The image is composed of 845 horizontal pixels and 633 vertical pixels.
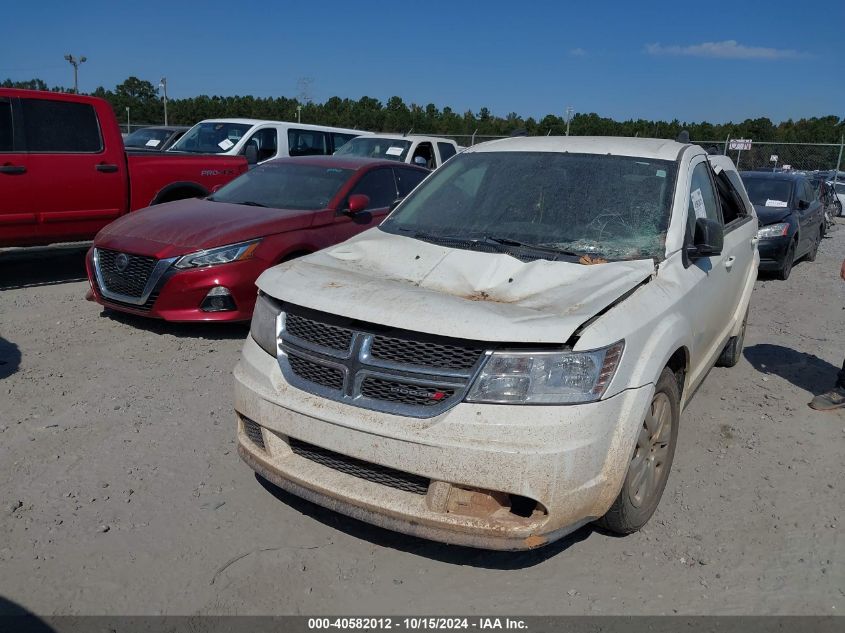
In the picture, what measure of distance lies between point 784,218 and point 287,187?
7.97 metres

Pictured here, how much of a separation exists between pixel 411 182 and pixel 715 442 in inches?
182

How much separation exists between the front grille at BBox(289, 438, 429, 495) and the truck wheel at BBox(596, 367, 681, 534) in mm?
908

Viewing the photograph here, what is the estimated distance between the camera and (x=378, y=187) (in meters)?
7.62

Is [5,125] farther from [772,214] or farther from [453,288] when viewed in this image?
[772,214]

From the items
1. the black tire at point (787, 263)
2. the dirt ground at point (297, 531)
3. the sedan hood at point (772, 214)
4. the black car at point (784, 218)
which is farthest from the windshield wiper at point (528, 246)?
the sedan hood at point (772, 214)

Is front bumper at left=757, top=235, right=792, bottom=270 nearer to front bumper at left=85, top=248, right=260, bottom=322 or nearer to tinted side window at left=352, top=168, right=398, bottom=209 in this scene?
tinted side window at left=352, top=168, right=398, bottom=209

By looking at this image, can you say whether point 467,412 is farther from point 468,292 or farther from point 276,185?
point 276,185

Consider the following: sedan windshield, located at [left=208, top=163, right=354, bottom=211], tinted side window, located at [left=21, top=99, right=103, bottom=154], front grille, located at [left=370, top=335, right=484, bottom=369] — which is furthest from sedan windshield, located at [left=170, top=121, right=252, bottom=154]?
front grille, located at [left=370, top=335, right=484, bottom=369]

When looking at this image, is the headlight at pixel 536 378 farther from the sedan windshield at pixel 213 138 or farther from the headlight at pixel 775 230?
the sedan windshield at pixel 213 138

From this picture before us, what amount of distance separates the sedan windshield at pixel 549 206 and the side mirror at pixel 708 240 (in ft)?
0.64

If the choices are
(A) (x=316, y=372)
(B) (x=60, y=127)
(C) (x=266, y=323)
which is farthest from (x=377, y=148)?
(A) (x=316, y=372)

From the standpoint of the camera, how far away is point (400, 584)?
3.10 metres

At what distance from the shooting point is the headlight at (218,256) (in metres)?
6.00

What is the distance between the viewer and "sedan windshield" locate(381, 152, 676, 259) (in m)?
3.88
